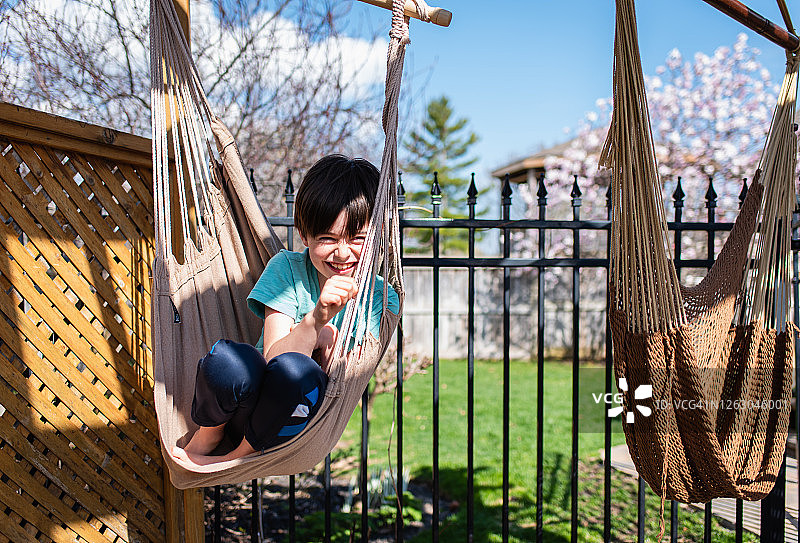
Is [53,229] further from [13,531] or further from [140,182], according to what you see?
[13,531]

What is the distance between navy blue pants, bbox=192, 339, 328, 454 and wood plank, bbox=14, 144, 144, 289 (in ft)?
2.02

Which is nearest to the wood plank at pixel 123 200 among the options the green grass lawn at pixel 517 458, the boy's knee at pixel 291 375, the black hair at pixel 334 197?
the black hair at pixel 334 197

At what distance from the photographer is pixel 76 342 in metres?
1.52

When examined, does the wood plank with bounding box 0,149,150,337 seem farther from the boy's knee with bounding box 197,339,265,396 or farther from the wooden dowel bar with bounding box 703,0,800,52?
the wooden dowel bar with bounding box 703,0,800,52

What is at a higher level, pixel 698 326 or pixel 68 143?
pixel 68 143

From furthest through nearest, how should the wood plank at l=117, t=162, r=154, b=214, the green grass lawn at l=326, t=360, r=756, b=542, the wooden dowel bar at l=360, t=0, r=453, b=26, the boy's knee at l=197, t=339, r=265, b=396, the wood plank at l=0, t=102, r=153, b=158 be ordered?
the green grass lawn at l=326, t=360, r=756, b=542, the wood plank at l=117, t=162, r=154, b=214, the wooden dowel bar at l=360, t=0, r=453, b=26, the wood plank at l=0, t=102, r=153, b=158, the boy's knee at l=197, t=339, r=265, b=396

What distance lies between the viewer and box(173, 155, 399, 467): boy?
1.15 meters

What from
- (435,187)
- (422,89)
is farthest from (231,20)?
(435,187)

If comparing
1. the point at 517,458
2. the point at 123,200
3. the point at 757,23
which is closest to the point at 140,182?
the point at 123,200

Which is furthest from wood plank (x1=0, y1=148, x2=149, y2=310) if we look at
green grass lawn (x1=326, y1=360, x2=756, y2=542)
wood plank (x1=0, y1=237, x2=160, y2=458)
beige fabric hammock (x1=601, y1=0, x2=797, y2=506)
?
green grass lawn (x1=326, y1=360, x2=756, y2=542)

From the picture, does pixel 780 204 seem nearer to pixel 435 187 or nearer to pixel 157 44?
pixel 435 187

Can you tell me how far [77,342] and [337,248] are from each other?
75cm

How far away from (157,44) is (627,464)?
3.45 metres

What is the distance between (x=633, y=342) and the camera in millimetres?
1530
